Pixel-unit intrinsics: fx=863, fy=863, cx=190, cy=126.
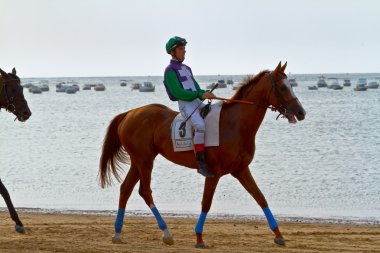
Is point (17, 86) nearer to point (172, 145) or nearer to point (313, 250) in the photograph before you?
point (172, 145)

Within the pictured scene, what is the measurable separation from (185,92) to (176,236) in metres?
2.62

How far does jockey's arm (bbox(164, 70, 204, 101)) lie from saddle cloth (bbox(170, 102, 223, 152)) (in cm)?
34

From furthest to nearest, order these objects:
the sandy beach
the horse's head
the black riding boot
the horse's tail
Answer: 1. the horse's tail
2. the black riding boot
3. the sandy beach
4. the horse's head

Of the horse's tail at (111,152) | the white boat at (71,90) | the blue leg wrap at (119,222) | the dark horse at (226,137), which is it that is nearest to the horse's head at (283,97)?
the dark horse at (226,137)

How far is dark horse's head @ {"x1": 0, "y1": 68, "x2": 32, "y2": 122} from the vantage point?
41.2ft

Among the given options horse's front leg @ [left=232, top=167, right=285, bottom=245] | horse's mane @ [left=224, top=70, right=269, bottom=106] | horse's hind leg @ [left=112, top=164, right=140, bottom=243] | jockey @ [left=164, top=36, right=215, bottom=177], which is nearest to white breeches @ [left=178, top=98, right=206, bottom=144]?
jockey @ [left=164, top=36, right=215, bottom=177]

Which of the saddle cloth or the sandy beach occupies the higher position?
the saddle cloth

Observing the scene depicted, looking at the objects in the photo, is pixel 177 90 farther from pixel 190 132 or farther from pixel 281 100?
pixel 281 100

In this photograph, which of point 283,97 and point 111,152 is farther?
point 111,152

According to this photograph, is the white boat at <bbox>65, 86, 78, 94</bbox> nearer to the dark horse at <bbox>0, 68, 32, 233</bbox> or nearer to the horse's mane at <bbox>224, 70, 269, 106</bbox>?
the dark horse at <bbox>0, 68, 32, 233</bbox>

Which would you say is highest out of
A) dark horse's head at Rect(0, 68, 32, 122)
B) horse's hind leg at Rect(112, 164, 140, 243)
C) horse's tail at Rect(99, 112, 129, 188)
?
dark horse's head at Rect(0, 68, 32, 122)

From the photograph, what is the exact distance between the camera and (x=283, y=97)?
37.5ft

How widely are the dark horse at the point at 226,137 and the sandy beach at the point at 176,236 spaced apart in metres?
0.43

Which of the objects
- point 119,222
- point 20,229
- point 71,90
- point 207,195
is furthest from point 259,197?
point 71,90
